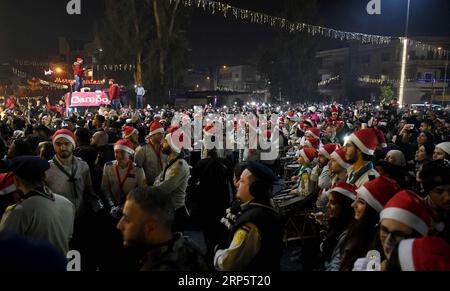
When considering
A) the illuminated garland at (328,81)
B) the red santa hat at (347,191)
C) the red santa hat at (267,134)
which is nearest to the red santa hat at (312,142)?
the red santa hat at (267,134)

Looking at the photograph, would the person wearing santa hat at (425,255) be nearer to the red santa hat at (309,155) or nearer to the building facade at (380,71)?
the red santa hat at (309,155)

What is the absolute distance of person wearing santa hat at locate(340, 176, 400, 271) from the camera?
3078 mm

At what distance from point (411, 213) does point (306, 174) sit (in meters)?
4.08

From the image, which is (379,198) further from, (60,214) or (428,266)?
(60,214)

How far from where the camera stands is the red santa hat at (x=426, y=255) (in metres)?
1.99

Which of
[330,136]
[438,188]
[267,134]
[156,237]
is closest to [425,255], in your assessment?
[156,237]

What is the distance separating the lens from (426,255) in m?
2.02


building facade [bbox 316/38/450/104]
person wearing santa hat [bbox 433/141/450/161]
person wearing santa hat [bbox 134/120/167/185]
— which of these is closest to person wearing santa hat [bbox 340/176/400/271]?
person wearing santa hat [bbox 433/141/450/161]

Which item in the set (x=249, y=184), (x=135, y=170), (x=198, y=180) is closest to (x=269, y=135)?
(x=198, y=180)

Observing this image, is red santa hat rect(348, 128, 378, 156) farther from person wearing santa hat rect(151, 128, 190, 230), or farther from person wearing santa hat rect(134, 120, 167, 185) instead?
person wearing santa hat rect(134, 120, 167, 185)

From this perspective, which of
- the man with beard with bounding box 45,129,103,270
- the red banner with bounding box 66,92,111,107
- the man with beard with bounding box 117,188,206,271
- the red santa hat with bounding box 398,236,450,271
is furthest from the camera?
the red banner with bounding box 66,92,111,107

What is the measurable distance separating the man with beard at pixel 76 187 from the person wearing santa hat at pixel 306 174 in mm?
3358

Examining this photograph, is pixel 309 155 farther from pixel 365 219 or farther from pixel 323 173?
pixel 365 219

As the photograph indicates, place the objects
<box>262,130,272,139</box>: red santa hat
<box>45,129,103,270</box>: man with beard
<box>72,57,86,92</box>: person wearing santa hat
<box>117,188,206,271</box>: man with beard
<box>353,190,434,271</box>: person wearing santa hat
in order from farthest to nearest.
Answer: <box>72,57,86,92</box>: person wearing santa hat, <box>262,130,272,139</box>: red santa hat, <box>45,129,103,270</box>: man with beard, <box>353,190,434,271</box>: person wearing santa hat, <box>117,188,206,271</box>: man with beard
